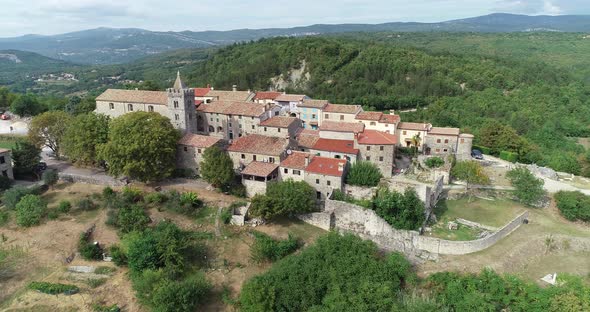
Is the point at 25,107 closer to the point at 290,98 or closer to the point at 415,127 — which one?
the point at 290,98

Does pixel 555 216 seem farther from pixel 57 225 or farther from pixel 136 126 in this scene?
pixel 57 225

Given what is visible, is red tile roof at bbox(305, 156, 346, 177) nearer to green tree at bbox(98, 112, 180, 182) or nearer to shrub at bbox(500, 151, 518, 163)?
green tree at bbox(98, 112, 180, 182)

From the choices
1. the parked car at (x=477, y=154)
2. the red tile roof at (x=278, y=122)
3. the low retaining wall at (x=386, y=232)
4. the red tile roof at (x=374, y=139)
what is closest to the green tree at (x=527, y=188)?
the low retaining wall at (x=386, y=232)

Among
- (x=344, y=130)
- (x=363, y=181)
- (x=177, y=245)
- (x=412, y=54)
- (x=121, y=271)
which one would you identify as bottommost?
(x=121, y=271)

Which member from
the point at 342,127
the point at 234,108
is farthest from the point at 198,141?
the point at 342,127

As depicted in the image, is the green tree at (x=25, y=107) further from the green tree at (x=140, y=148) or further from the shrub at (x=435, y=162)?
the shrub at (x=435, y=162)

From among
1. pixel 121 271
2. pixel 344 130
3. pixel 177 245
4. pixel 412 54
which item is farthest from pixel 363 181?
pixel 412 54

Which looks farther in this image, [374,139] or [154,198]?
[374,139]

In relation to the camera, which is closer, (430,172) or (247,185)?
(247,185)
